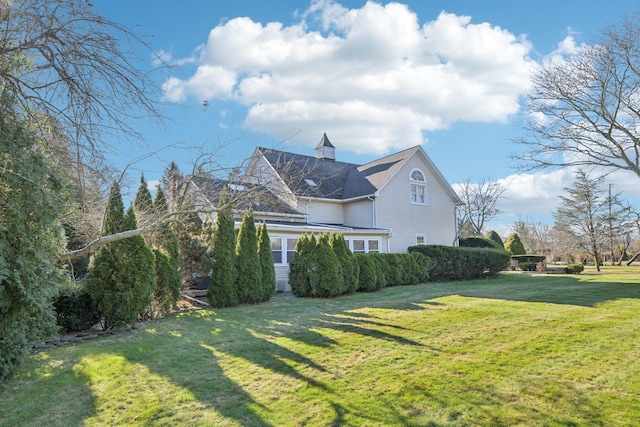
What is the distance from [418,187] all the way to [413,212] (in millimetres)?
1766

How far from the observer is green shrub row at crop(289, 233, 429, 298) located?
12805 mm

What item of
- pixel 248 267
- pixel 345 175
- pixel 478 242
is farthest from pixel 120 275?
pixel 478 242

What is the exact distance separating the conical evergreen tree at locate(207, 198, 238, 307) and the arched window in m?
13.8

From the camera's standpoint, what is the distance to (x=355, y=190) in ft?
71.6

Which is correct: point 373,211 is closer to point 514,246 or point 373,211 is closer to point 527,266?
point 527,266

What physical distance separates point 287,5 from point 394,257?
430 inches

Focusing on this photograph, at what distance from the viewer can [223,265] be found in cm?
1104

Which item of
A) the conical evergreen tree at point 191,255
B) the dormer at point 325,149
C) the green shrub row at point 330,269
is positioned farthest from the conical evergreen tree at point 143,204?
the dormer at point 325,149

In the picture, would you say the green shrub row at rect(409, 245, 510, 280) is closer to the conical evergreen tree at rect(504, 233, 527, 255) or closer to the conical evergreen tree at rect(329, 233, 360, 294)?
the conical evergreen tree at rect(329, 233, 360, 294)

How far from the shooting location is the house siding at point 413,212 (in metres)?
21.2

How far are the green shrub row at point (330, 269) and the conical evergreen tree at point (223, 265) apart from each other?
8.85 feet

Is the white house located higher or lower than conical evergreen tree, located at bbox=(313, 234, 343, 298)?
higher

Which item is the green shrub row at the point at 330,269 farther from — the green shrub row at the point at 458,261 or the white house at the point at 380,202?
the green shrub row at the point at 458,261

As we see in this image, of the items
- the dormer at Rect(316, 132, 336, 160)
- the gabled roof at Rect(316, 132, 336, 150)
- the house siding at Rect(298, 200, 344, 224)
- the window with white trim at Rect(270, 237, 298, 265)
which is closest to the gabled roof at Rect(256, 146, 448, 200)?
the house siding at Rect(298, 200, 344, 224)
